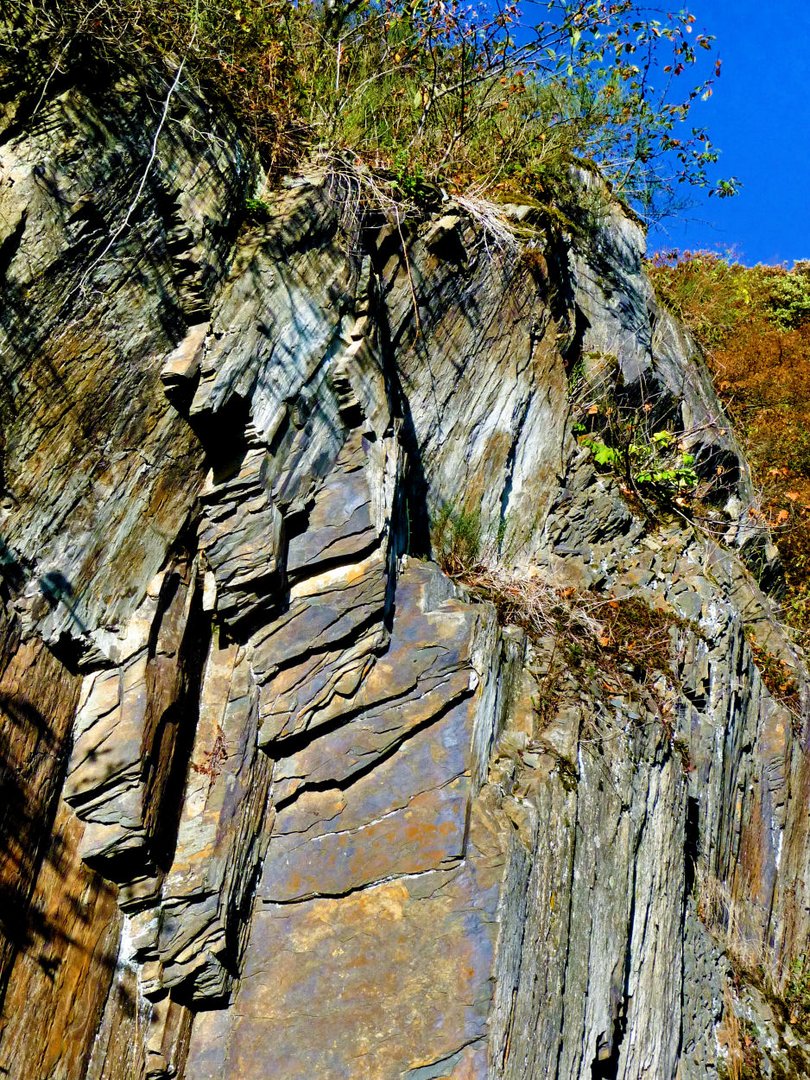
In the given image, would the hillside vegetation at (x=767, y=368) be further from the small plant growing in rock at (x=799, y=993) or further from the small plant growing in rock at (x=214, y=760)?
the small plant growing in rock at (x=214, y=760)

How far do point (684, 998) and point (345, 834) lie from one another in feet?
12.0

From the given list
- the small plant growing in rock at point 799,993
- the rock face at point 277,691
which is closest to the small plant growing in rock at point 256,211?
the rock face at point 277,691

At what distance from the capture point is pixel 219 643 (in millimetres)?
5195

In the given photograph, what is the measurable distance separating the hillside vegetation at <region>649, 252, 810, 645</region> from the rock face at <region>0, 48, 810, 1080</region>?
17.7ft

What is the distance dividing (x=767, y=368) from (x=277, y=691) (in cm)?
1120

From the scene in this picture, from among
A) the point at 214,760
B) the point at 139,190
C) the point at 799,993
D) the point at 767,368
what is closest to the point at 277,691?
the point at 214,760

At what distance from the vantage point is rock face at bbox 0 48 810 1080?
169 inches

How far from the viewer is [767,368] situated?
13562mm

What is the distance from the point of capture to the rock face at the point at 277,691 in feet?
14.1

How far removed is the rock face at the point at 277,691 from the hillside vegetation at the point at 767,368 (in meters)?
5.40

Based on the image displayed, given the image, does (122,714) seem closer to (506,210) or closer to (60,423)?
(60,423)

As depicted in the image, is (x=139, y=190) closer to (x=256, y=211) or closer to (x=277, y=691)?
(x=256, y=211)

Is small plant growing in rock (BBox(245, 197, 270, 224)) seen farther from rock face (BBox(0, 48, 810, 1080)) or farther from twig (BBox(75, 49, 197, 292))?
twig (BBox(75, 49, 197, 292))

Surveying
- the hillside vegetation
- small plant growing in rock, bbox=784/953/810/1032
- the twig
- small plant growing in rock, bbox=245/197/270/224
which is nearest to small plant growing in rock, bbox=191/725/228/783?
the twig
